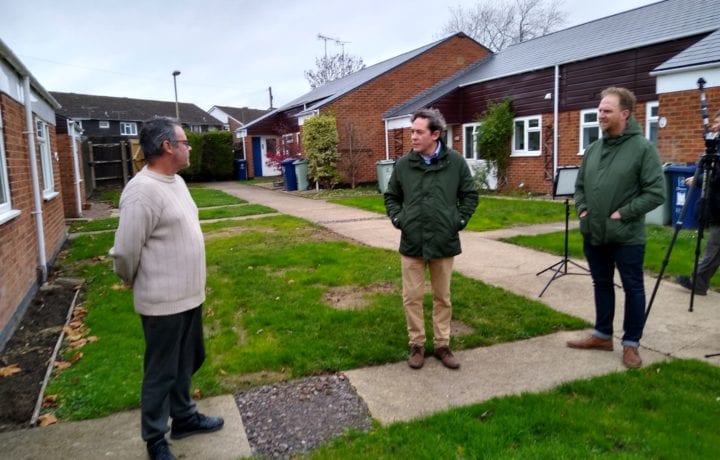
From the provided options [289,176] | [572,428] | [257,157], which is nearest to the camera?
[572,428]

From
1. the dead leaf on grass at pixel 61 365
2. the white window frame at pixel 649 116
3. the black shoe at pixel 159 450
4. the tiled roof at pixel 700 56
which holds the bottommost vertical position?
the dead leaf on grass at pixel 61 365

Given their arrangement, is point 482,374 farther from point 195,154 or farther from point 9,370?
point 195,154

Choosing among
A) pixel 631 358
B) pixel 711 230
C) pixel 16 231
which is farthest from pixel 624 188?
pixel 16 231

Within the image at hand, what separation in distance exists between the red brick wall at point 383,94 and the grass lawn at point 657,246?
1192 centimetres

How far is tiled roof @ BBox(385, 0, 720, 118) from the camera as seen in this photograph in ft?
43.6

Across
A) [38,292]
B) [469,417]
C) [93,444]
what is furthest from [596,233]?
[38,292]

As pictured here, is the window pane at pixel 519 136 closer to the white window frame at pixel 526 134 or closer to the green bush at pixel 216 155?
the white window frame at pixel 526 134

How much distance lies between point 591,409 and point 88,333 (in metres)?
4.37

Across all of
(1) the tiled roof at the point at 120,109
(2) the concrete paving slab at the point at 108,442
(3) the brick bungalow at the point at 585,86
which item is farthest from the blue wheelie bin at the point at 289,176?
(1) the tiled roof at the point at 120,109

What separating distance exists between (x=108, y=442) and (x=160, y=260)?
3.99ft

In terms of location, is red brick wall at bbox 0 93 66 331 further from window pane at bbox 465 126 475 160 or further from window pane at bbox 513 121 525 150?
window pane at bbox 465 126 475 160

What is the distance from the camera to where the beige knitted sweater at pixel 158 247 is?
8.74ft

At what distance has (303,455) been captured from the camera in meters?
2.94

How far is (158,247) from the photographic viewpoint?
2.77 meters
